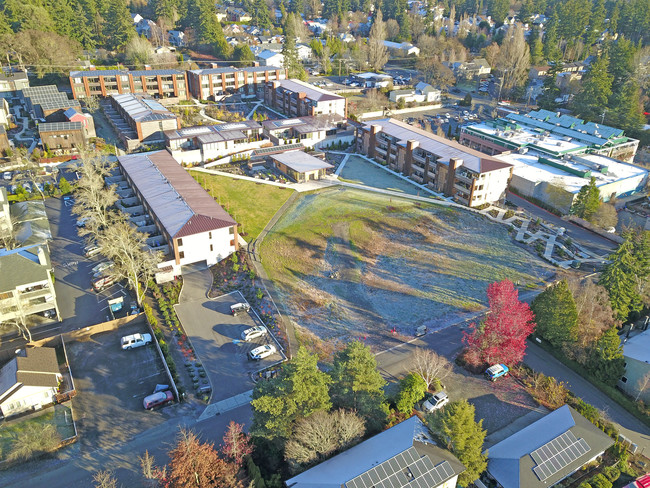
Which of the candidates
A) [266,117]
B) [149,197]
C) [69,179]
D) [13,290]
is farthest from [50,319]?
[266,117]

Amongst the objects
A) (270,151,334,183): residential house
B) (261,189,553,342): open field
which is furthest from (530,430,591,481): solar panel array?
(270,151,334,183): residential house

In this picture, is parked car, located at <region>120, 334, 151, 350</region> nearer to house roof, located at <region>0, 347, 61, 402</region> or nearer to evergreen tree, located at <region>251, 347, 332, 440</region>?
house roof, located at <region>0, 347, 61, 402</region>

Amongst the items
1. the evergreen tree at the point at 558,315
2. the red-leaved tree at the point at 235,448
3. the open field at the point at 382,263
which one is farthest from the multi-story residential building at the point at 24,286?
the evergreen tree at the point at 558,315

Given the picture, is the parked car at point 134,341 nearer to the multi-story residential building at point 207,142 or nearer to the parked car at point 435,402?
the parked car at point 435,402

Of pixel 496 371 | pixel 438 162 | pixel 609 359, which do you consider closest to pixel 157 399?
pixel 496 371

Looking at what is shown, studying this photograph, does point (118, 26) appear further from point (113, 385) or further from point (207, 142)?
point (113, 385)

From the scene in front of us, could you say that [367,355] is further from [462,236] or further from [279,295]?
[462,236]
